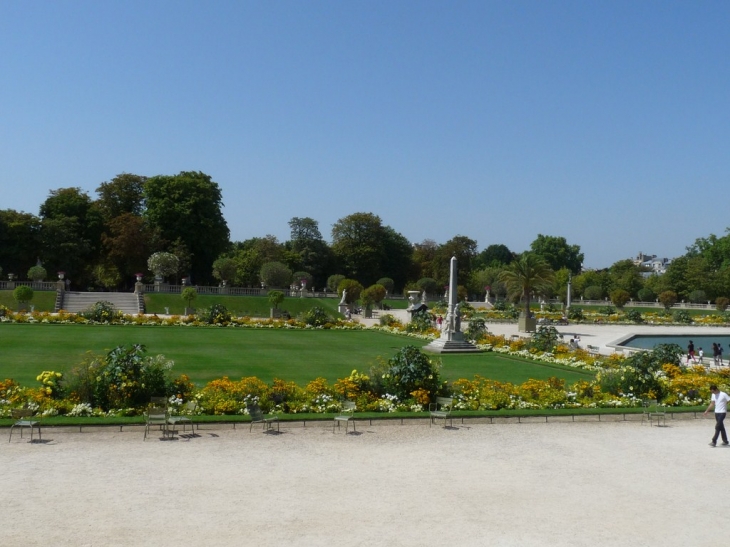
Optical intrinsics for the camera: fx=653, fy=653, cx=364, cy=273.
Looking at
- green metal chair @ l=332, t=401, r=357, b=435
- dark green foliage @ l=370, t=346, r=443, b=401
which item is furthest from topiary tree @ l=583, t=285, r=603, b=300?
green metal chair @ l=332, t=401, r=357, b=435

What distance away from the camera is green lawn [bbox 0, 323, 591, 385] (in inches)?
816

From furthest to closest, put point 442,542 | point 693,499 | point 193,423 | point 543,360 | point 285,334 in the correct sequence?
point 285,334, point 543,360, point 193,423, point 693,499, point 442,542

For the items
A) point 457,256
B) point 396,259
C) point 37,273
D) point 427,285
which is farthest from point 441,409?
point 457,256

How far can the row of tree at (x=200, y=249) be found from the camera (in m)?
60.3

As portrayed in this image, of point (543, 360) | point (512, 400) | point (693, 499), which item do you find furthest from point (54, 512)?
point (543, 360)

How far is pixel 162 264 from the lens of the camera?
56.5 metres

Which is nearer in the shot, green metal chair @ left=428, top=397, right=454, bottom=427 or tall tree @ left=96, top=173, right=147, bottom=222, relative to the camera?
green metal chair @ left=428, top=397, right=454, bottom=427

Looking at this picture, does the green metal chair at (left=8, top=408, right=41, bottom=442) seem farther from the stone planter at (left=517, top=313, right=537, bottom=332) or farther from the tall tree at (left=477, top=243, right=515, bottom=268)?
the tall tree at (left=477, top=243, right=515, bottom=268)

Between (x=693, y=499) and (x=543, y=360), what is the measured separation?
1743 centimetres

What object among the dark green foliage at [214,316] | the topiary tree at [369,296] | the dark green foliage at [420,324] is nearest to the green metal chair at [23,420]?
the dark green foliage at [420,324]

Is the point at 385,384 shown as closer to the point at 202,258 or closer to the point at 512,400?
the point at 512,400

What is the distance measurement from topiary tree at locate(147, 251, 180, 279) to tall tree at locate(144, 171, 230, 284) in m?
7.17

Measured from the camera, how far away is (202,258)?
6675 cm

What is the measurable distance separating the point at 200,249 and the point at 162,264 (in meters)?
9.32
